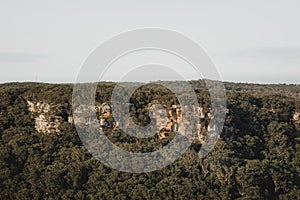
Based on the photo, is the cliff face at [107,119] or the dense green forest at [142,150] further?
the cliff face at [107,119]

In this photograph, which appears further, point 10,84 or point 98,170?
point 10,84

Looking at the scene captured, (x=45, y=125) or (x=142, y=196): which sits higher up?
(x=45, y=125)

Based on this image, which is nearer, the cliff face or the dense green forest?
the dense green forest

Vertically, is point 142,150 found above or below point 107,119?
below

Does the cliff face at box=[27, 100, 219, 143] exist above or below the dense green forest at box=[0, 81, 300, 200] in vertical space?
above

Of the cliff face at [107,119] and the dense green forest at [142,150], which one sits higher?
the cliff face at [107,119]

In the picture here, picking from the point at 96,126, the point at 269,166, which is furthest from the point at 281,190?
the point at 96,126

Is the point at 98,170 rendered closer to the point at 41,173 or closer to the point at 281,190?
the point at 41,173

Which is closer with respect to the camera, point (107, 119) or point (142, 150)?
point (142, 150)
